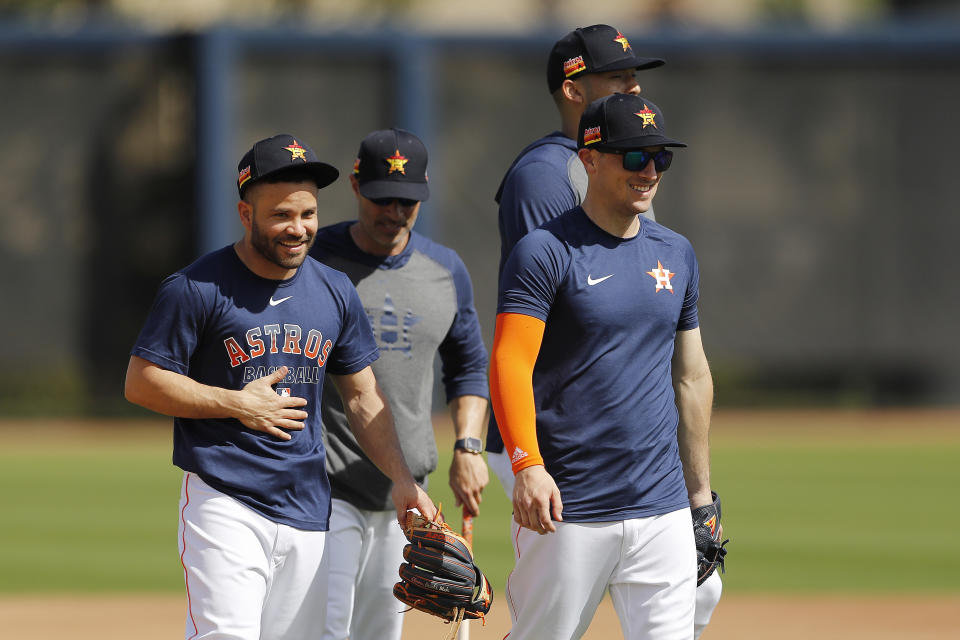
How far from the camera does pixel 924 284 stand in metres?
21.8

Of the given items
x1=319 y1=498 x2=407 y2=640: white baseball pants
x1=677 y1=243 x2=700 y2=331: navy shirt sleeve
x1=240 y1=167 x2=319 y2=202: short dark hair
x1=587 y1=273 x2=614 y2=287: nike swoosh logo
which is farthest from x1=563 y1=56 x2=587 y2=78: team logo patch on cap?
x1=319 y1=498 x2=407 y2=640: white baseball pants

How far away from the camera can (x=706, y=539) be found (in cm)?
518

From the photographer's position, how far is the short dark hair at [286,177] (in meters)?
4.74

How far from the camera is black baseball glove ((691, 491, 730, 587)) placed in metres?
5.18

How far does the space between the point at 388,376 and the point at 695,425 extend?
1325 mm

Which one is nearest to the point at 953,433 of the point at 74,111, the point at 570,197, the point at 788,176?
the point at 788,176

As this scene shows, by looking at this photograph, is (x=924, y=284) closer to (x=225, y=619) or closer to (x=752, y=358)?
(x=752, y=358)

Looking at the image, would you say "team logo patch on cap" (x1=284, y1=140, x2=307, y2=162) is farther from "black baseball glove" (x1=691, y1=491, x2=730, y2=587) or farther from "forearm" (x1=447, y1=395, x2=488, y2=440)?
"black baseball glove" (x1=691, y1=491, x2=730, y2=587)

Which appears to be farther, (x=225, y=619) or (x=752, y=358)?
(x=752, y=358)

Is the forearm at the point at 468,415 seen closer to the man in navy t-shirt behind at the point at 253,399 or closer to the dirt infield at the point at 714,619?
the man in navy t-shirt behind at the point at 253,399

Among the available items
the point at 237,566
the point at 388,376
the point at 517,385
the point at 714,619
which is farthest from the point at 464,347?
the point at 714,619

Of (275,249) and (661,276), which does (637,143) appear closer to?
(661,276)

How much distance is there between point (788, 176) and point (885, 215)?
161cm

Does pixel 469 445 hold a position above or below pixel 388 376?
below
